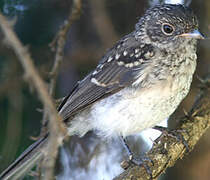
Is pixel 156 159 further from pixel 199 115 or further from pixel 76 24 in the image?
pixel 76 24

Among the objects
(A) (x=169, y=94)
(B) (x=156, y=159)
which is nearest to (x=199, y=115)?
(A) (x=169, y=94)

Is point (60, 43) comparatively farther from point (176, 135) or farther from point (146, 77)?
point (176, 135)

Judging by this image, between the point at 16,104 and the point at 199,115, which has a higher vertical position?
the point at 16,104

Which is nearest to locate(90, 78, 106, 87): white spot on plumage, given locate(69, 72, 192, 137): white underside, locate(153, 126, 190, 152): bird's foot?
locate(69, 72, 192, 137): white underside

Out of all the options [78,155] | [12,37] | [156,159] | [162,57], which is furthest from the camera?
[78,155]

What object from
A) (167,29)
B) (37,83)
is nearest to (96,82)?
(167,29)

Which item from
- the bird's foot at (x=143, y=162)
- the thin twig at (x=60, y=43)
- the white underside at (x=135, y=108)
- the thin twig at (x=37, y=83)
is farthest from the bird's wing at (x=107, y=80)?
the thin twig at (x=37, y=83)

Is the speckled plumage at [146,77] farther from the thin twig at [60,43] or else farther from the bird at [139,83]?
the thin twig at [60,43]
